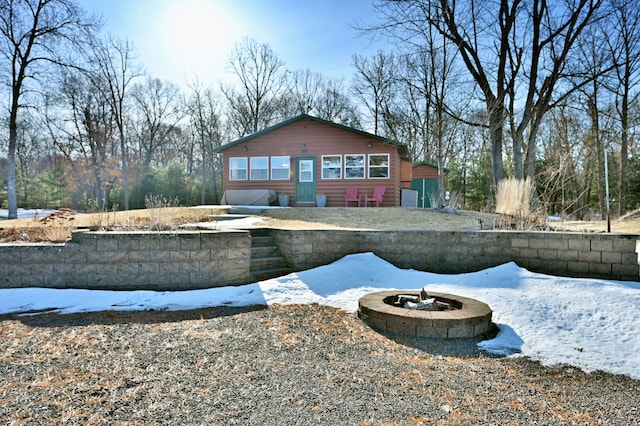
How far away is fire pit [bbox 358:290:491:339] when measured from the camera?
11.0 ft

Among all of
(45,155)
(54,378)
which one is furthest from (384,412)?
(45,155)

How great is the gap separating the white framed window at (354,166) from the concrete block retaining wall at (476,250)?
28.2 ft

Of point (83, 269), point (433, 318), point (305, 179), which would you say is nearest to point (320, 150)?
point (305, 179)

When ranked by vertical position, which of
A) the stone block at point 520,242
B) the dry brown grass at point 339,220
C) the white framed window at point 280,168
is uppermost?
the white framed window at point 280,168

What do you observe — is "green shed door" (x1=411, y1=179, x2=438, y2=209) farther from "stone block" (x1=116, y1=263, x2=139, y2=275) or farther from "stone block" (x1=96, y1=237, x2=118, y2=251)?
"stone block" (x1=96, y1=237, x2=118, y2=251)

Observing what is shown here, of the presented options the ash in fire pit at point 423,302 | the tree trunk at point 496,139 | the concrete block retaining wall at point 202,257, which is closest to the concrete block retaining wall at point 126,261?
the concrete block retaining wall at point 202,257

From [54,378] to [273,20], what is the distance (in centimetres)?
787

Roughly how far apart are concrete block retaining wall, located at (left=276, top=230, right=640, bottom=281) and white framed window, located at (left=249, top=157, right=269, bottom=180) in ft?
30.4

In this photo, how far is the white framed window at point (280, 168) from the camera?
1484 centimetres

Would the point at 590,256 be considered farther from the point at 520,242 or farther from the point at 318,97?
the point at 318,97

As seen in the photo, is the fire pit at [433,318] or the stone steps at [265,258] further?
the stone steps at [265,258]

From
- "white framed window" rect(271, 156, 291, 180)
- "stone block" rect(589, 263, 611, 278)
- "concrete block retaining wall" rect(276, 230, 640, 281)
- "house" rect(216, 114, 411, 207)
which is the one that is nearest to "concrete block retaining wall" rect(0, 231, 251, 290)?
"concrete block retaining wall" rect(276, 230, 640, 281)

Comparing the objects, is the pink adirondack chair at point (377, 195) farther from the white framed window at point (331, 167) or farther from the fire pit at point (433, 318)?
the fire pit at point (433, 318)

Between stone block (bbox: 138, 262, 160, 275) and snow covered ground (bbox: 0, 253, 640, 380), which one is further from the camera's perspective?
stone block (bbox: 138, 262, 160, 275)
